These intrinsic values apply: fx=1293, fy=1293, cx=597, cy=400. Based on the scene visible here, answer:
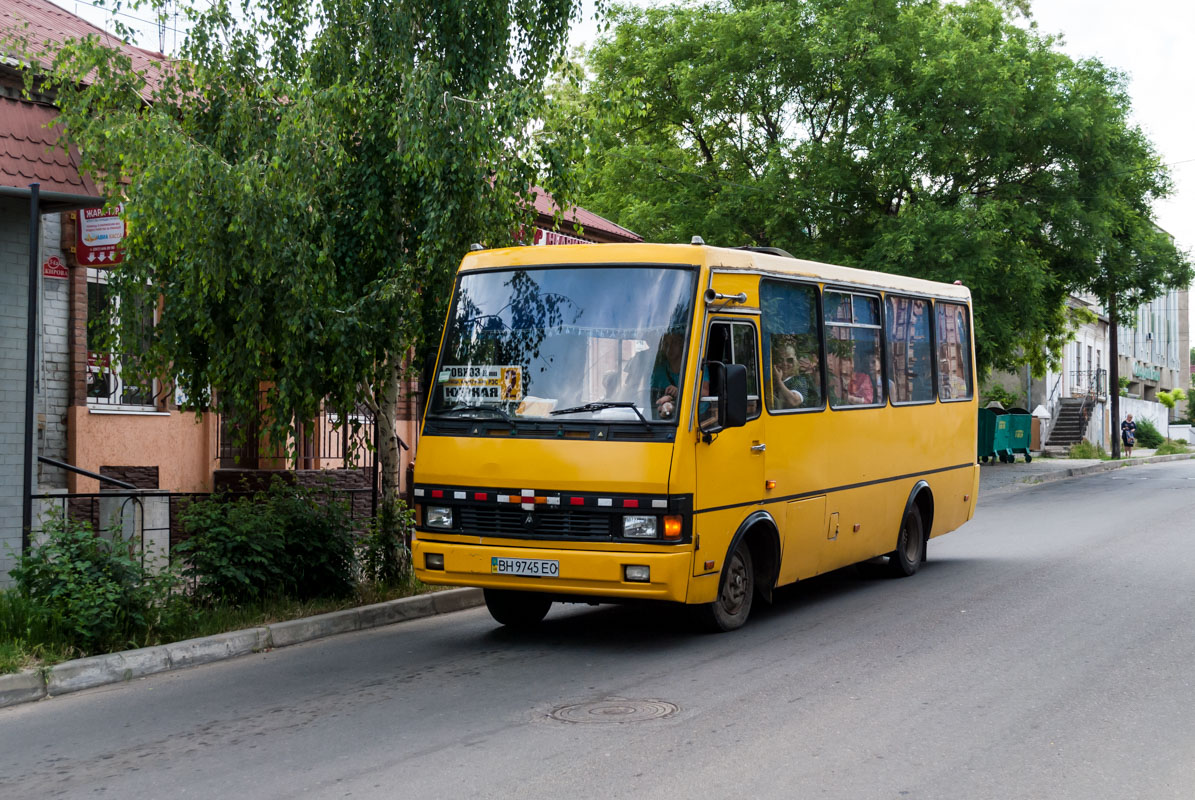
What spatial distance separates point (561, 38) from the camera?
37.5 feet

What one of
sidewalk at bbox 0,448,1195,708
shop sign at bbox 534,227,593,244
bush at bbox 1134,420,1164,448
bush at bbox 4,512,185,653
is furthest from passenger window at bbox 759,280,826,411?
bush at bbox 1134,420,1164,448

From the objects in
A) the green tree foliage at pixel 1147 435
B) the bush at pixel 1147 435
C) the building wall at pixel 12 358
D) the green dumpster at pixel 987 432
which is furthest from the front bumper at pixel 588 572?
the bush at pixel 1147 435

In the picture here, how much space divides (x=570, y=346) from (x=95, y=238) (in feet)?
24.2

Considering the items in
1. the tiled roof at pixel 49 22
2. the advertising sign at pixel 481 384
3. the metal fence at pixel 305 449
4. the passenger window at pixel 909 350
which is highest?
the tiled roof at pixel 49 22

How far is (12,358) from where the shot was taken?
10.0m

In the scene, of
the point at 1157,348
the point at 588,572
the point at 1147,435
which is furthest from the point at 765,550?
the point at 1157,348

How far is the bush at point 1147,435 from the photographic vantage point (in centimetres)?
5825

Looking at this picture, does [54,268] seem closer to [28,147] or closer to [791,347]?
[28,147]

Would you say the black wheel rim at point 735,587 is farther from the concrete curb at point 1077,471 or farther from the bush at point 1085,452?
the bush at point 1085,452

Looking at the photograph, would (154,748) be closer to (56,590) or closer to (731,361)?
(56,590)

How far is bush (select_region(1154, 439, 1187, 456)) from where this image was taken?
163ft

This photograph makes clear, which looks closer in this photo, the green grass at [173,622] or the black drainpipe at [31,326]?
the green grass at [173,622]

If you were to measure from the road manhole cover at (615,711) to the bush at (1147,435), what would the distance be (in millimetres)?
56493

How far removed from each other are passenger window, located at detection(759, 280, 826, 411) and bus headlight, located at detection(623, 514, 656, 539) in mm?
1791
